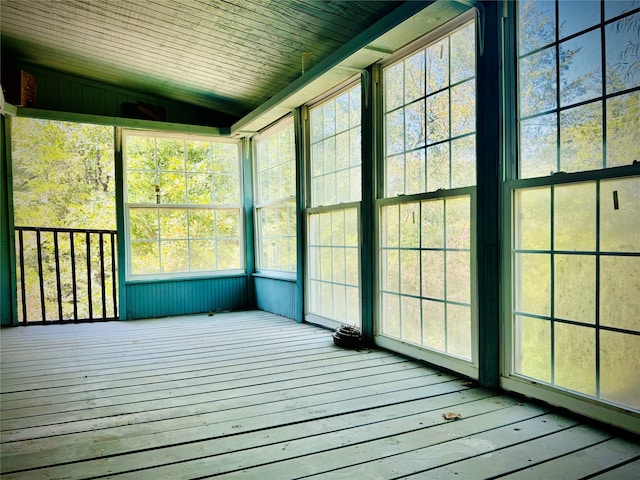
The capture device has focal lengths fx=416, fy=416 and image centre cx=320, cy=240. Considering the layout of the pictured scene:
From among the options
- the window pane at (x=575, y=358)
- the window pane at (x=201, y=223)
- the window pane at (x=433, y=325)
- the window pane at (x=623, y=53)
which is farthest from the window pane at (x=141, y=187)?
the window pane at (x=623, y=53)

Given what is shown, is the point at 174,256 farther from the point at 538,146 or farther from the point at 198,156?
the point at 538,146

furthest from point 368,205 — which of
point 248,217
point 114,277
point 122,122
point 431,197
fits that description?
point 114,277

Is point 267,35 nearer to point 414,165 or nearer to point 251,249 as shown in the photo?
point 414,165

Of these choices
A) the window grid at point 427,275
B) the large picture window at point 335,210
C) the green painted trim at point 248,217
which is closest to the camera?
the window grid at point 427,275

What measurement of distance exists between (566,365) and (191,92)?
5610mm

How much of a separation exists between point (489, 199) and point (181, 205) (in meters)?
4.63

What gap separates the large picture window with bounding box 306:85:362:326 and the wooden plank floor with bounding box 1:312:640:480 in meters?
0.84

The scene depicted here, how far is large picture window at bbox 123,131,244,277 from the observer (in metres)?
5.97

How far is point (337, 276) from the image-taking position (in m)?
4.70

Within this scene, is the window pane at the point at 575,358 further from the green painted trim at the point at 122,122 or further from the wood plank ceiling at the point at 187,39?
the green painted trim at the point at 122,122

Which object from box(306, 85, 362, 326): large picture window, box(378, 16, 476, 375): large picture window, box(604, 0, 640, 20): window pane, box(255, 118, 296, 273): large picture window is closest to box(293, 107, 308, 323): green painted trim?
box(306, 85, 362, 326): large picture window

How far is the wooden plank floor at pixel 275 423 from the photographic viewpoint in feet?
6.23

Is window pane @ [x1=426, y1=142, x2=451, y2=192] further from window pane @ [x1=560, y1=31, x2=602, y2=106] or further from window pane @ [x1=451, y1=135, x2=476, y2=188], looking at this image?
window pane @ [x1=560, y1=31, x2=602, y2=106]

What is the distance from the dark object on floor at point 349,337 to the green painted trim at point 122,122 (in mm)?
3807
